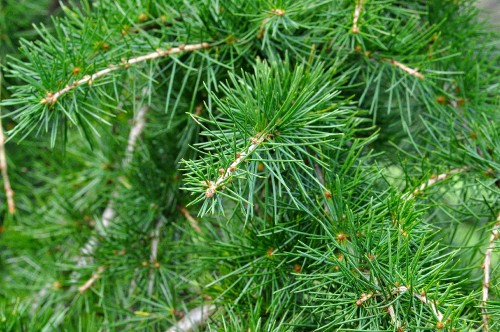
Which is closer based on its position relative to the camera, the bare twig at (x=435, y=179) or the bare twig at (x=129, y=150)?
the bare twig at (x=435, y=179)

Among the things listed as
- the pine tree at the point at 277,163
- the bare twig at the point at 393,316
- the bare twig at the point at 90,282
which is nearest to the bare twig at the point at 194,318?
the pine tree at the point at 277,163

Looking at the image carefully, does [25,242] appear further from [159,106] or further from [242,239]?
[242,239]

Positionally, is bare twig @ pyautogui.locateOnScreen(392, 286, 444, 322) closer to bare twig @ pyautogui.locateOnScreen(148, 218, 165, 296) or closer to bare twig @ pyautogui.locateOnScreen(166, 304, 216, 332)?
bare twig @ pyautogui.locateOnScreen(166, 304, 216, 332)

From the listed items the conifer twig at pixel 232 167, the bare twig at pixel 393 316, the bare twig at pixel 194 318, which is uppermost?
the conifer twig at pixel 232 167

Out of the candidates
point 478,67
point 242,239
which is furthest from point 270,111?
point 478,67

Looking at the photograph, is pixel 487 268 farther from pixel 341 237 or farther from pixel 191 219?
pixel 191 219

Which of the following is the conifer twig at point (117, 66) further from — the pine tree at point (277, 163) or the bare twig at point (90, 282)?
the bare twig at point (90, 282)

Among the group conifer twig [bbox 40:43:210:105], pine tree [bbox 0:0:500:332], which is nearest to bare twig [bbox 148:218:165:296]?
pine tree [bbox 0:0:500:332]
